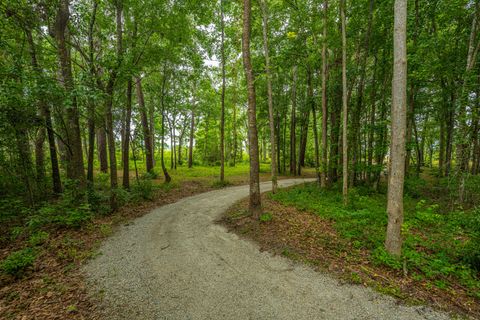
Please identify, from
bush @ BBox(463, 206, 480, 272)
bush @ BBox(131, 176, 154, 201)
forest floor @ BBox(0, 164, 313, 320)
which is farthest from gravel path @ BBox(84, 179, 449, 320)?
bush @ BBox(131, 176, 154, 201)

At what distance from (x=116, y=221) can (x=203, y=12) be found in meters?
11.3

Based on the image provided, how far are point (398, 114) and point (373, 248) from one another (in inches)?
129

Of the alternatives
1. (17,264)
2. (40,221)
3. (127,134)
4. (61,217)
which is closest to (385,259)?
(17,264)

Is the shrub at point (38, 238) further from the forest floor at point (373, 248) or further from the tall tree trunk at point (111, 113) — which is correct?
the forest floor at point (373, 248)

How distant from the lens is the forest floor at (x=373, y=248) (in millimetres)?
3471

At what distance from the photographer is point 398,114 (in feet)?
13.4

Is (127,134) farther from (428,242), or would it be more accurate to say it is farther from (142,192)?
(428,242)

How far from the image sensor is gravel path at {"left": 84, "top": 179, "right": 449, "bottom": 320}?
3072 mm

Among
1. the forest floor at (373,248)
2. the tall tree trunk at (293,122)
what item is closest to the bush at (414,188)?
the forest floor at (373,248)

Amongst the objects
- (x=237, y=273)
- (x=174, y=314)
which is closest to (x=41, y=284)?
(x=174, y=314)

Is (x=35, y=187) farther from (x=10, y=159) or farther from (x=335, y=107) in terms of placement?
(x=335, y=107)

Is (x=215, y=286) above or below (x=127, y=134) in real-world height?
below

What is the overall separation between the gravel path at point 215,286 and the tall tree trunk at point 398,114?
1812 millimetres

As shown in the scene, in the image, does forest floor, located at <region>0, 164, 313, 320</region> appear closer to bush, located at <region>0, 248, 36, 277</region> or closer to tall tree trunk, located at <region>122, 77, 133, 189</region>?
bush, located at <region>0, 248, 36, 277</region>
